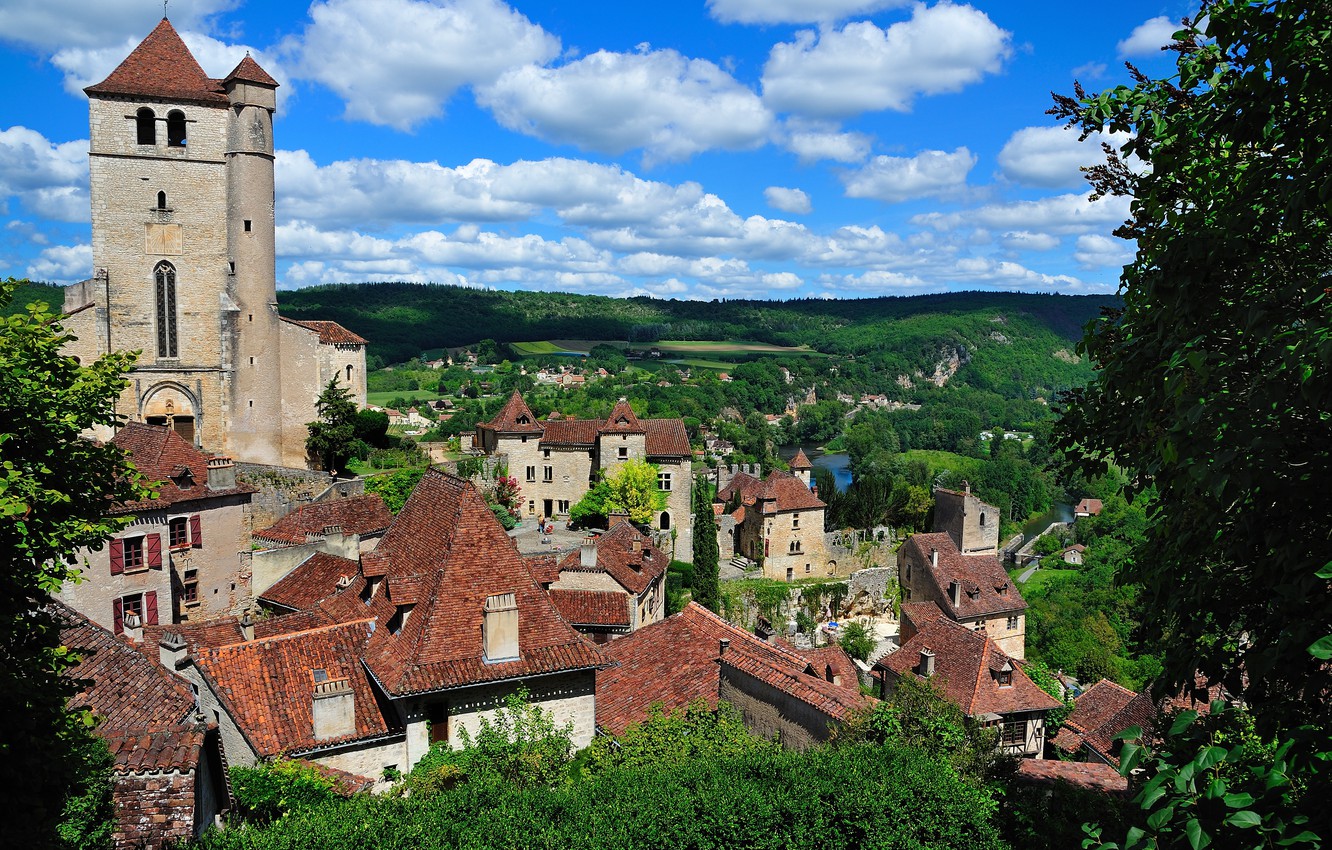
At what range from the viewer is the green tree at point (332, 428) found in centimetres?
4347

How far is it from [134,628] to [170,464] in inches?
290

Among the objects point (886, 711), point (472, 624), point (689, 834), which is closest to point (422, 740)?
point (472, 624)

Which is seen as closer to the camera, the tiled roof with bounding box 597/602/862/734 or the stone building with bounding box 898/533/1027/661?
the tiled roof with bounding box 597/602/862/734

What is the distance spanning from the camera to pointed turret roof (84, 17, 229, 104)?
40500mm

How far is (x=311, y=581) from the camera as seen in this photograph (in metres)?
26.9

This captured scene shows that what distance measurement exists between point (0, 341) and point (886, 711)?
14266 millimetres

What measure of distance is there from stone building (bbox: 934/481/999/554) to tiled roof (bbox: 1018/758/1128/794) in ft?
148

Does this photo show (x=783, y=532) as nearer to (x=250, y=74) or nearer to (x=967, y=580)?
(x=967, y=580)

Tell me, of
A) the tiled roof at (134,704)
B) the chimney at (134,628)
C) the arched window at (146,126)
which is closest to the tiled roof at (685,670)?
the tiled roof at (134,704)

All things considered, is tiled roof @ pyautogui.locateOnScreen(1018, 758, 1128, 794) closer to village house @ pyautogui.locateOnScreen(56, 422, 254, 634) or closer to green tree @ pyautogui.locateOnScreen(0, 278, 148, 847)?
green tree @ pyautogui.locateOnScreen(0, 278, 148, 847)

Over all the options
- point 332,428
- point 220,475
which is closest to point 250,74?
point 332,428

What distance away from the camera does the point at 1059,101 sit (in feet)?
37.0

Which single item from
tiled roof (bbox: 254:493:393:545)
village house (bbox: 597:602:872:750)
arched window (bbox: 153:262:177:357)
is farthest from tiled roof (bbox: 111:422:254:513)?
arched window (bbox: 153:262:177:357)

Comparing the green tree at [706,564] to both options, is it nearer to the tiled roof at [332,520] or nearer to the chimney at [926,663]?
the tiled roof at [332,520]
